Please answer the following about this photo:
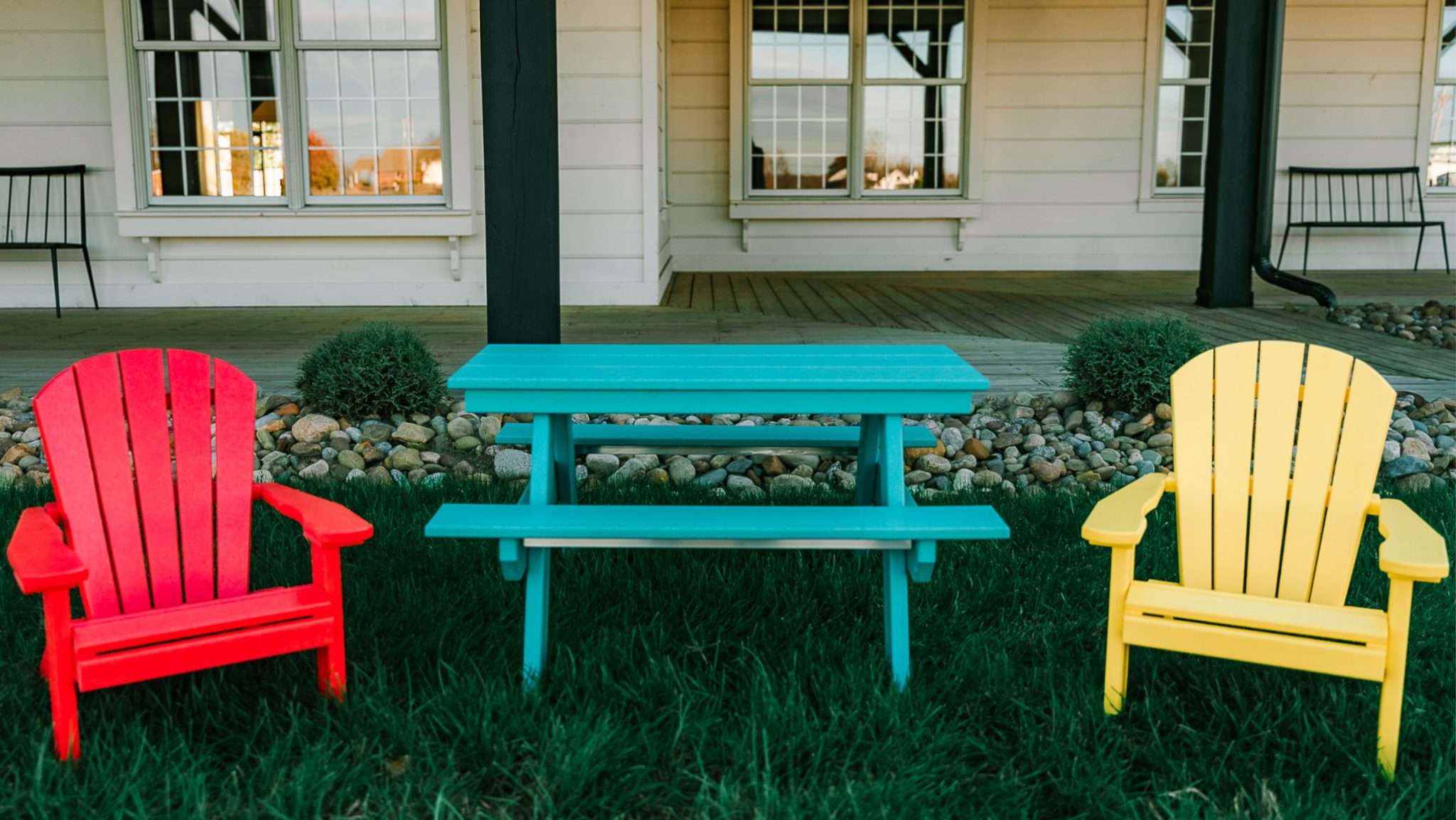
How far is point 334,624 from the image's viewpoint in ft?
6.73

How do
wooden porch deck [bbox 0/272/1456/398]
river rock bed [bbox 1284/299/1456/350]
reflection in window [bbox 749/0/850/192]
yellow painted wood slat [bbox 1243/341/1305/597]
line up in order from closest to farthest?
yellow painted wood slat [bbox 1243/341/1305/597] < wooden porch deck [bbox 0/272/1456/398] < river rock bed [bbox 1284/299/1456/350] < reflection in window [bbox 749/0/850/192]

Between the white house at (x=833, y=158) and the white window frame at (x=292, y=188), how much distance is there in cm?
2

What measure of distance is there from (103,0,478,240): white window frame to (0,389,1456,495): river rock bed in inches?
117

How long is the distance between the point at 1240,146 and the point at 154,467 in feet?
19.6

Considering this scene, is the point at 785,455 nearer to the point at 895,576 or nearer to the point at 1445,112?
the point at 895,576

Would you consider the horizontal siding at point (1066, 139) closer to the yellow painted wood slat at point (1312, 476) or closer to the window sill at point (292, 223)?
the window sill at point (292, 223)

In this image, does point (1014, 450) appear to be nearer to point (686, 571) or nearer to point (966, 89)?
point (686, 571)

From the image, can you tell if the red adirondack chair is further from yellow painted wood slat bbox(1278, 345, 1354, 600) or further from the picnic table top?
yellow painted wood slat bbox(1278, 345, 1354, 600)

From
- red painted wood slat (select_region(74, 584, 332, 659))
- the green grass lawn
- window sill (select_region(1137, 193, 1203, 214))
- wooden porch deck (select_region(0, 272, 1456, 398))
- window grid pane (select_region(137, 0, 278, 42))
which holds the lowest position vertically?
the green grass lawn

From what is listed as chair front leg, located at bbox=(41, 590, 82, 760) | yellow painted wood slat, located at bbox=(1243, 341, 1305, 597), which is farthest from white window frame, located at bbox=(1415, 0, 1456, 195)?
chair front leg, located at bbox=(41, 590, 82, 760)

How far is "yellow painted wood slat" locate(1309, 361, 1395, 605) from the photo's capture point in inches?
85.1

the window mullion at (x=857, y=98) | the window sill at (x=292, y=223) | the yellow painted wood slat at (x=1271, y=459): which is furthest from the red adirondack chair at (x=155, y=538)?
the window mullion at (x=857, y=98)

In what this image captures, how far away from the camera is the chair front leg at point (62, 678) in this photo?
1.86 meters

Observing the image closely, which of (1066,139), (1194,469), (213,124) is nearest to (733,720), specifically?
(1194,469)
